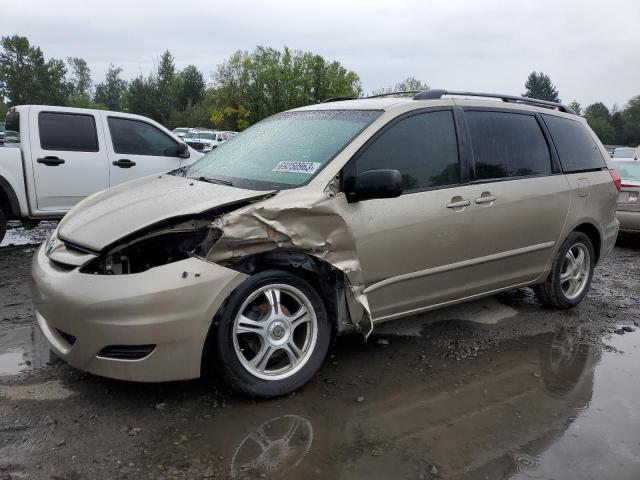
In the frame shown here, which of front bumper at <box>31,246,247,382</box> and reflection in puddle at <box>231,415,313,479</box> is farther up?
front bumper at <box>31,246,247,382</box>

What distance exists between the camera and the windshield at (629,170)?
9.34 m

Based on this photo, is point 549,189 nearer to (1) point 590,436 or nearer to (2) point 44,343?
(1) point 590,436

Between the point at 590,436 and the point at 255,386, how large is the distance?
1.86 meters

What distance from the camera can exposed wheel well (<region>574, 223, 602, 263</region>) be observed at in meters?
5.32

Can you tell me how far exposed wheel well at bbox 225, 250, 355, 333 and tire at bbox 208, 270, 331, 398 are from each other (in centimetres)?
5

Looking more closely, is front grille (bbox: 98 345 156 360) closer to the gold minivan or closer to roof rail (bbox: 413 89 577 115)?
the gold minivan

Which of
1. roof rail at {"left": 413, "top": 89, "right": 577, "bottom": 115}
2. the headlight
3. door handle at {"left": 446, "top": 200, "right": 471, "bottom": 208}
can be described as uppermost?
roof rail at {"left": 413, "top": 89, "right": 577, "bottom": 115}

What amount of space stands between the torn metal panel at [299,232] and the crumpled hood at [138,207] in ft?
0.49

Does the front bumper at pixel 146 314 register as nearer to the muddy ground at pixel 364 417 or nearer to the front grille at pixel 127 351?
the front grille at pixel 127 351

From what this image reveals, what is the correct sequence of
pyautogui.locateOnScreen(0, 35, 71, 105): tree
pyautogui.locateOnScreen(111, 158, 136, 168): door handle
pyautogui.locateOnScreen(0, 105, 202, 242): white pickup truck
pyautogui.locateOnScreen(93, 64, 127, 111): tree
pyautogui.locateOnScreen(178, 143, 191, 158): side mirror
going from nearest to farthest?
pyautogui.locateOnScreen(0, 105, 202, 242): white pickup truck < pyautogui.locateOnScreen(111, 158, 136, 168): door handle < pyautogui.locateOnScreen(178, 143, 191, 158): side mirror < pyautogui.locateOnScreen(0, 35, 71, 105): tree < pyautogui.locateOnScreen(93, 64, 127, 111): tree

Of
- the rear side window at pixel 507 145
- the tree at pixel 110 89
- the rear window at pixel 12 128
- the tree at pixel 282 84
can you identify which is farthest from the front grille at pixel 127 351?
the tree at pixel 110 89

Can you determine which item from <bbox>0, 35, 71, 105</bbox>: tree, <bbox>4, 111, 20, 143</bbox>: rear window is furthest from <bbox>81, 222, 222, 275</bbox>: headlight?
<bbox>0, 35, 71, 105</bbox>: tree

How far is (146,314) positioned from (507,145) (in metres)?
3.14

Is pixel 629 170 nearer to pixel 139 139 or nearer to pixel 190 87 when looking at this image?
pixel 139 139
